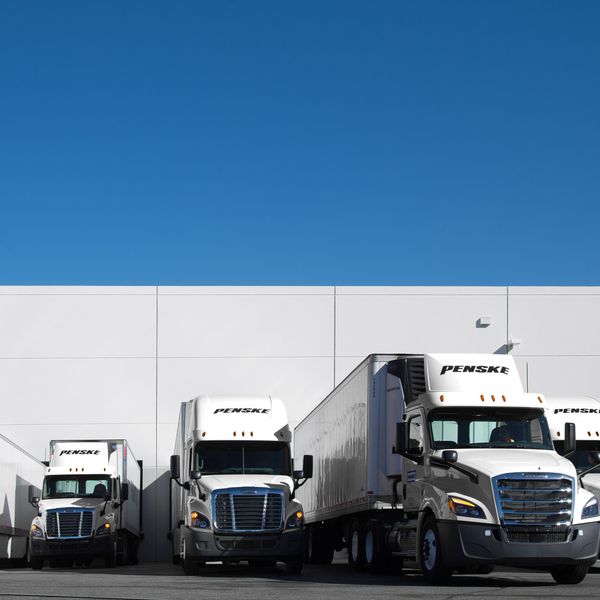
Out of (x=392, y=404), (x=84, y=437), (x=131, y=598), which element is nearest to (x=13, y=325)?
(x=84, y=437)

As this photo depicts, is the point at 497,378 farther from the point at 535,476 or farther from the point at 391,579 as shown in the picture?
the point at 391,579

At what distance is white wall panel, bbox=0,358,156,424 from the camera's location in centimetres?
4072

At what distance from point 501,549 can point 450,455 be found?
Answer: 1604mm

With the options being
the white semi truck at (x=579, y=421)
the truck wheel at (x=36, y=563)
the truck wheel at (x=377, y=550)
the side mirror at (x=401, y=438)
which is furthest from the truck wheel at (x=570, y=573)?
the truck wheel at (x=36, y=563)

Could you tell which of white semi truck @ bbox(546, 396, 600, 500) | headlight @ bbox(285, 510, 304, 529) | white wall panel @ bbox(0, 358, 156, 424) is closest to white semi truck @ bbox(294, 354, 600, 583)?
headlight @ bbox(285, 510, 304, 529)

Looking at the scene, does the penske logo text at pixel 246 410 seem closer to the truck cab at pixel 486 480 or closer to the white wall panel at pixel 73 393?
the truck cab at pixel 486 480

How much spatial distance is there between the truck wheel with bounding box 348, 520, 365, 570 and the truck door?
8.75 ft

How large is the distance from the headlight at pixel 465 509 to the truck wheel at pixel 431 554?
576 mm

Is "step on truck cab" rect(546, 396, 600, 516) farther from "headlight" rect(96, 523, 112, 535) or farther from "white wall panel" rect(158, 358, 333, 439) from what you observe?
"white wall panel" rect(158, 358, 333, 439)

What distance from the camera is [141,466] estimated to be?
4028 centimetres

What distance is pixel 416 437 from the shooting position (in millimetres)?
18250

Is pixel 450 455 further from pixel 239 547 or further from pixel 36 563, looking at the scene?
pixel 36 563

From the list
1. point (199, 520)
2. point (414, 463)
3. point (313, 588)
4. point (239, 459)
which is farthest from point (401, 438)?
point (239, 459)

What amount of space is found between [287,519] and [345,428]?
7.81 feet
